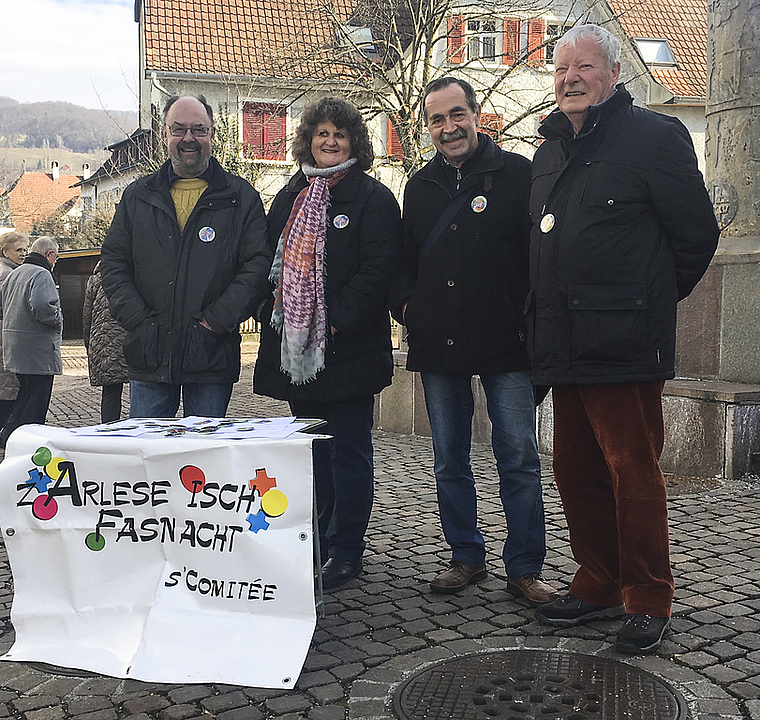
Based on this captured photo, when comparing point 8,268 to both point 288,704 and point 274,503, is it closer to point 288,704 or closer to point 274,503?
point 274,503

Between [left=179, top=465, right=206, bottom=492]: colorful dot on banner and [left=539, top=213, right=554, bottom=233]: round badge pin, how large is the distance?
1.58 meters

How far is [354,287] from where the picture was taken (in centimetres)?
433

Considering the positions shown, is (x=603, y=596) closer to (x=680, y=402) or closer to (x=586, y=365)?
(x=586, y=365)

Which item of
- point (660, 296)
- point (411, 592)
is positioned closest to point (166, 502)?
point (411, 592)

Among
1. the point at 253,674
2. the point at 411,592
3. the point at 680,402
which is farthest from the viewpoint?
the point at 680,402

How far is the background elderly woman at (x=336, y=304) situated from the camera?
435 cm

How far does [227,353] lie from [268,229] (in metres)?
0.62

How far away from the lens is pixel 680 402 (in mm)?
6680

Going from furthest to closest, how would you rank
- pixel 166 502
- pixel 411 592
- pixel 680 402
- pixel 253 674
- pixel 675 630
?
pixel 680 402
pixel 411 592
pixel 675 630
pixel 166 502
pixel 253 674

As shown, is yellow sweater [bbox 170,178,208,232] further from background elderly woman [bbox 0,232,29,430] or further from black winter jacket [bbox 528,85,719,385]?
background elderly woman [bbox 0,232,29,430]

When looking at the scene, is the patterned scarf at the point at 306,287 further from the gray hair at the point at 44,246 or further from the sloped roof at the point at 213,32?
the sloped roof at the point at 213,32

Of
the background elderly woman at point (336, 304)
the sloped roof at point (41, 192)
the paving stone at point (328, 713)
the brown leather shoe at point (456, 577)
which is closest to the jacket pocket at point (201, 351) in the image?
the background elderly woman at point (336, 304)

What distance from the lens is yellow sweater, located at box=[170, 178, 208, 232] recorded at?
4.54 m

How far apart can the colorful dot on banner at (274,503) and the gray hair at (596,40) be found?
1.94 meters
